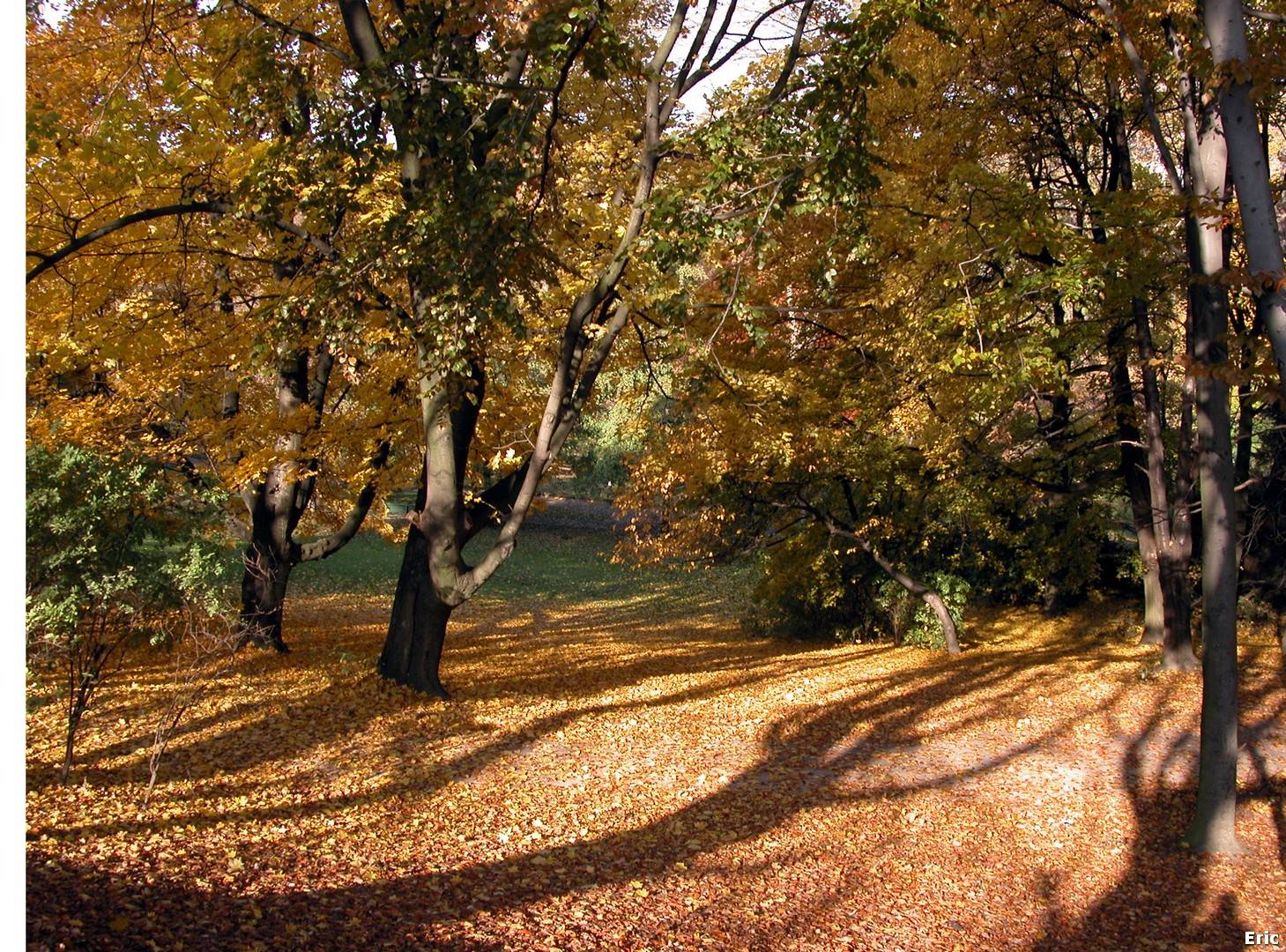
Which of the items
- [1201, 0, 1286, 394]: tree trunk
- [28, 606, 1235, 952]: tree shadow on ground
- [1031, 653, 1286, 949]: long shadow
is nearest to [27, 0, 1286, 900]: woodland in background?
[1201, 0, 1286, 394]: tree trunk

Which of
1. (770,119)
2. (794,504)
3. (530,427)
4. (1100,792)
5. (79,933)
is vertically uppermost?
(770,119)

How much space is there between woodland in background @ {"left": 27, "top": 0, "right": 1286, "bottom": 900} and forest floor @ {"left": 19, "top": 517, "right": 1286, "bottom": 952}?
564 millimetres

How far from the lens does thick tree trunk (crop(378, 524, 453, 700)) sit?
913 cm

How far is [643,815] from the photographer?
6.61m

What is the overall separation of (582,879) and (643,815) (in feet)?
4.00

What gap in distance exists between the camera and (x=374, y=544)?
35219mm

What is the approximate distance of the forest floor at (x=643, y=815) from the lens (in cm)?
473

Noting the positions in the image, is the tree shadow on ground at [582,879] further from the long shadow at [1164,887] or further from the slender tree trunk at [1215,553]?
the slender tree trunk at [1215,553]

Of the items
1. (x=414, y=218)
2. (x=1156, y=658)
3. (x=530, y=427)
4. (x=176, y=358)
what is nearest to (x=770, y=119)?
(x=414, y=218)

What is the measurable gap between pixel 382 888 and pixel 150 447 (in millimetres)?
6558

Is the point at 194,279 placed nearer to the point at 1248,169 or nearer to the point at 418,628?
the point at 418,628

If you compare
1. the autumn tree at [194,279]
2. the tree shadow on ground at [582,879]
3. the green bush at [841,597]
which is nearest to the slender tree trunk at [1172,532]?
the tree shadow on ground at [582,879]

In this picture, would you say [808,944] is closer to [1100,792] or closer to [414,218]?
[1100,792]

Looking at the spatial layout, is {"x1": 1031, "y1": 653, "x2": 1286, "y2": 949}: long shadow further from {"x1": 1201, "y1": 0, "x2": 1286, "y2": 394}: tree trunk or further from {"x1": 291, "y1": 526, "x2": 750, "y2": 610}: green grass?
{"x1": 291, "y1": 526, "x2": 750, "y2": 610}: green grass
